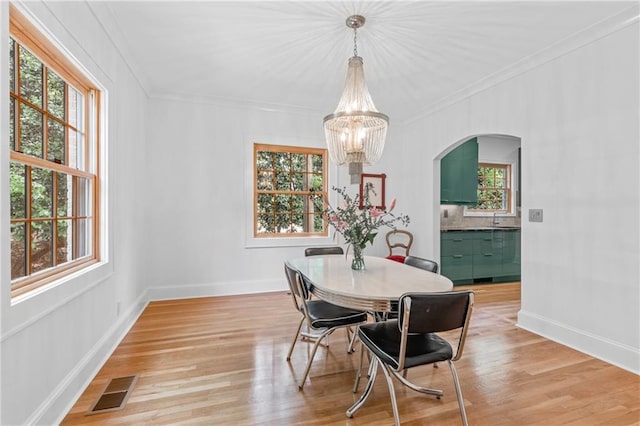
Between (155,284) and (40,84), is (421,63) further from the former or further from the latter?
(155,284)

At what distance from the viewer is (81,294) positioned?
2145mm

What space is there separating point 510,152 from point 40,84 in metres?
6.91

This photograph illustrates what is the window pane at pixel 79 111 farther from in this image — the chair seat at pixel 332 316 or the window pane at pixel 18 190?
the chair seat at pixel 332 316

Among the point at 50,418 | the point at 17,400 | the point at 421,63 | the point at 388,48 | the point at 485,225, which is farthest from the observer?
the point at 485,225

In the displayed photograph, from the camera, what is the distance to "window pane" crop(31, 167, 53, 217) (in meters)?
1.79

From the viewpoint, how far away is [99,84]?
2.48m

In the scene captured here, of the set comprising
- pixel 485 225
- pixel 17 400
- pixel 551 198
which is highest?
pixel 551 198

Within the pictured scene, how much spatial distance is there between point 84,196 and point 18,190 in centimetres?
82

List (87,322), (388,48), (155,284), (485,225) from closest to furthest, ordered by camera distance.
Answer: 1. (87,322)
2. (388,48)
3. (155,284)
4. (485,225)

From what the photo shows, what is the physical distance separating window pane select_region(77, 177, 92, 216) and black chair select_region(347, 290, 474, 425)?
7.39ft

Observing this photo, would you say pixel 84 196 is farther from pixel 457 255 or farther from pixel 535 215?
pixel 457 255

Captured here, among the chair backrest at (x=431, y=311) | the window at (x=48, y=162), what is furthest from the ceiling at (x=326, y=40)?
the chair backrest at (x=431, y=311)

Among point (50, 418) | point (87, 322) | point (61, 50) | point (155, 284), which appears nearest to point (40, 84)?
point (61, 50)

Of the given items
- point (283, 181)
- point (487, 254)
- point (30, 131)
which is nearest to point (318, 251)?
point (283, 181)
